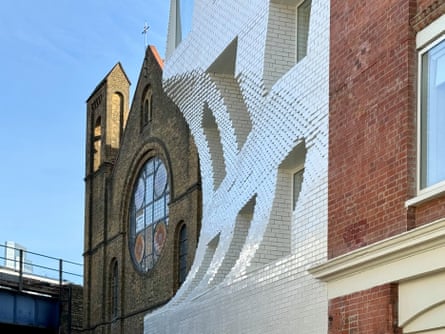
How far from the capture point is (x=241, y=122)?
660 inches

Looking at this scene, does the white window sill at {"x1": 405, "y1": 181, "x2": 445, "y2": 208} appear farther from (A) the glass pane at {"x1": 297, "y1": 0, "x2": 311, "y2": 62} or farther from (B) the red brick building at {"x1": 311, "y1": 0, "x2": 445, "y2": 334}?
(A) the glass pane at {"x1": 297, "y1": 0, "x2": 311, "y2": 62}

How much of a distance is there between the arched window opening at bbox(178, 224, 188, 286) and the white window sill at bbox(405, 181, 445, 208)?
1842cm

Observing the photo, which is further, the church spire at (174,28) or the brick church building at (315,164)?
the church spire at (174,28)

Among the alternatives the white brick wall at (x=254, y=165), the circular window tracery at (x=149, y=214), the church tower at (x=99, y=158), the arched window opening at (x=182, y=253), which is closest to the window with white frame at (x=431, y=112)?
the white brick wall at (x=254, y=165)

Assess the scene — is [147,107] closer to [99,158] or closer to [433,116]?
[99,158]

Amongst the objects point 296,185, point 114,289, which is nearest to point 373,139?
point 296,185

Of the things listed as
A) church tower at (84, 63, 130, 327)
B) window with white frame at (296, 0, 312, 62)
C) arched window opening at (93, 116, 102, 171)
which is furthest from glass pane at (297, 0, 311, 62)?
arched window opening at (93, 116, 102, 171)

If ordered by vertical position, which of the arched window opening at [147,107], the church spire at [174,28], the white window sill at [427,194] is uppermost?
the arched window opening at [147,107]

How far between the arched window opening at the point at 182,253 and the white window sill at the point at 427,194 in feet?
60.4

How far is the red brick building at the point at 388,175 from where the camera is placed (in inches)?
341

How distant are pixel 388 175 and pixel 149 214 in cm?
2199

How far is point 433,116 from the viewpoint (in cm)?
910

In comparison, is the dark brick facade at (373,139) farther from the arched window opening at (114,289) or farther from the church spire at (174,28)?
the arched window opening at (114,289)

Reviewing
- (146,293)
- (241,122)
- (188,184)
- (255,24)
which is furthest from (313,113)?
(146,293)
